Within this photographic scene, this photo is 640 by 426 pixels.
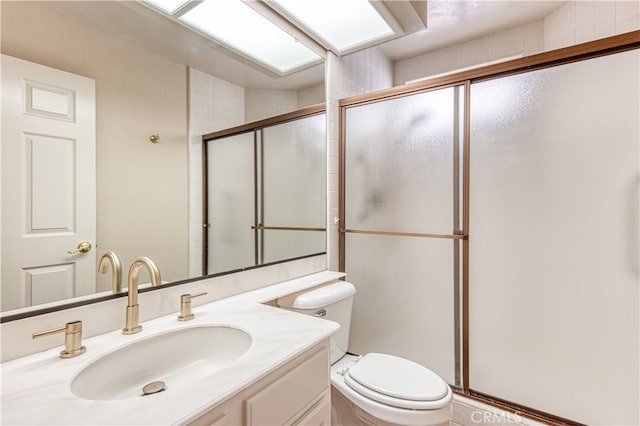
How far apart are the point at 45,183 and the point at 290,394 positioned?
0.89 meters

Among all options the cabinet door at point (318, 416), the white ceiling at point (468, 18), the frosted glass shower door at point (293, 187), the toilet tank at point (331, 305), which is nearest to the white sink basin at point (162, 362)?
the cabinet door at point (318, 416)

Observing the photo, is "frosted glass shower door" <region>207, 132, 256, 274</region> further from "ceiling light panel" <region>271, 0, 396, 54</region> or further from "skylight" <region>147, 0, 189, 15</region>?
"ceiling light panel" <region>271, 0, 396, 54</region>

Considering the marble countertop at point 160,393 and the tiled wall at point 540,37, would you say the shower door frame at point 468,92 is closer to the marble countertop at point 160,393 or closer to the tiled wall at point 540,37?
the tiled wall at point 540,37

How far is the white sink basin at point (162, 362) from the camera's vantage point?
2.59ft

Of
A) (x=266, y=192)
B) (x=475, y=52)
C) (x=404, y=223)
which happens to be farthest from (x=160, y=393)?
(x=475, y=52)

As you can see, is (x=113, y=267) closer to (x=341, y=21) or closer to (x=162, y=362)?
(x=162, y=362)

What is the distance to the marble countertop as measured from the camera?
55cm

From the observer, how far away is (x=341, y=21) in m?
1.65

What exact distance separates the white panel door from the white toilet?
79cm

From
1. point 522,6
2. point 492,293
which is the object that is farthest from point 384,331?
point 522,6

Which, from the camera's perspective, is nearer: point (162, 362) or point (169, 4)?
point (162, 362)

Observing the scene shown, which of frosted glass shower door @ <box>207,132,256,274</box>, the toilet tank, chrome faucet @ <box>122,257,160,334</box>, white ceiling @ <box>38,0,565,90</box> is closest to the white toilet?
the toilet tank

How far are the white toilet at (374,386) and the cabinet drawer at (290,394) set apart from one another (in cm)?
36

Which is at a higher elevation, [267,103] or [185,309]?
[267,103]
